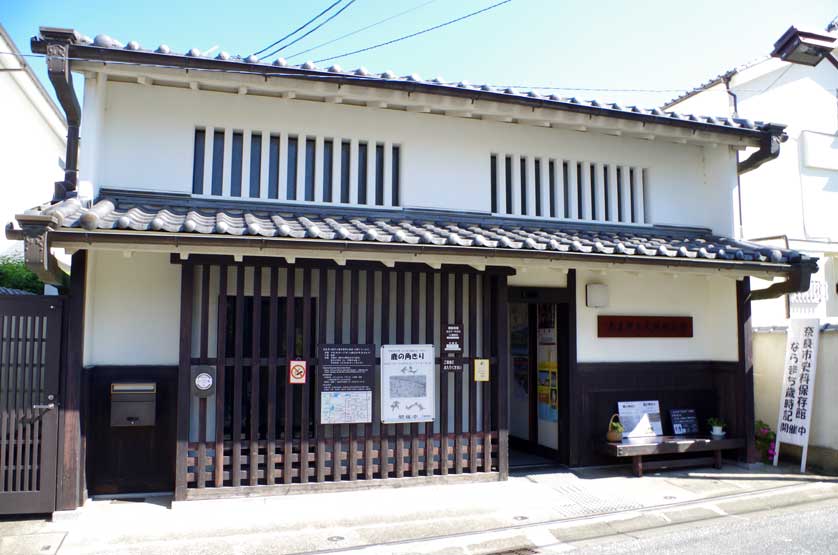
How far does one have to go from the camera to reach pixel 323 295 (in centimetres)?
756

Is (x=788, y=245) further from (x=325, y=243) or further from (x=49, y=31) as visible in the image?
Answer: (x=49, y=31)

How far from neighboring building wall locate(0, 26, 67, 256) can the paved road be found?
1174 cm

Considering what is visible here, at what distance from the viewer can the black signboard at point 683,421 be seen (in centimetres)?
937

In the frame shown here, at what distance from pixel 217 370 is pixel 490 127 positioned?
5.41 m

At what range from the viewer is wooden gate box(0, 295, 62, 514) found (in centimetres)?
627

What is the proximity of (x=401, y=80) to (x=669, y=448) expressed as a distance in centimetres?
653

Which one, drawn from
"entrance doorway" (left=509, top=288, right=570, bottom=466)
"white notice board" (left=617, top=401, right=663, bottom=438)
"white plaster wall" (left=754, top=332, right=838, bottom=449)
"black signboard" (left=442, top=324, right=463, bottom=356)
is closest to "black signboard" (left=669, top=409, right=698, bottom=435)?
"white notice board" (left=617, top=401, right=663, bottom=438)

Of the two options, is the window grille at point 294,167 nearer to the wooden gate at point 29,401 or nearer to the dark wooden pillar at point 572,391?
the wooden gate at point 29,401

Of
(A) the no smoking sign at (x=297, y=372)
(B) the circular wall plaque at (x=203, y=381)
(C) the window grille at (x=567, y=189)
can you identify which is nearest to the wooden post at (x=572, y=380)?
(C) the window grille at (x=567, y=189)

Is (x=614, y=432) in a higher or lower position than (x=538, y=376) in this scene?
lower

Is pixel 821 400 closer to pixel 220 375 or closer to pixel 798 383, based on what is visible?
pixel 798 383

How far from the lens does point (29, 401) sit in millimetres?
6379

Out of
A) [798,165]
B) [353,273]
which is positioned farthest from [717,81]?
[353,273]

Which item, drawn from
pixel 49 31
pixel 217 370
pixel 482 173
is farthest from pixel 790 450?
pixel 49 31
